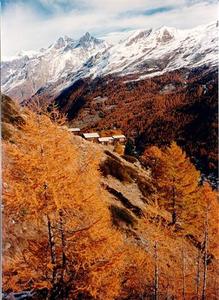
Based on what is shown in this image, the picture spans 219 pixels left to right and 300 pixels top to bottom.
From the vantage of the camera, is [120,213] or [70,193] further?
[120,213]

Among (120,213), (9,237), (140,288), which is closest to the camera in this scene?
(9,237)

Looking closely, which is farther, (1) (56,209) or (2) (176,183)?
(2) (176,183)

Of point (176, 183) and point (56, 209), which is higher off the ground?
point (56, 209)

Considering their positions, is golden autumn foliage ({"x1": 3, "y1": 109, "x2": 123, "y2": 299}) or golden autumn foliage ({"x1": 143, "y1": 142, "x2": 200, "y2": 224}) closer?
golden autumn foliage ({"x1": 3, "y1": 109, "x2": 123, "y2": 299})

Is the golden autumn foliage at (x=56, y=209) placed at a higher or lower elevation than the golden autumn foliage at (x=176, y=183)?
higher

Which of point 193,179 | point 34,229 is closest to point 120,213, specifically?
point 193,179

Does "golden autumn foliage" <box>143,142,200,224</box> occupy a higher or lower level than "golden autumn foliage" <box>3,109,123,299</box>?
lower

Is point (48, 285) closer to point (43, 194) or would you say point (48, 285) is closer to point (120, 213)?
point (43, 194)

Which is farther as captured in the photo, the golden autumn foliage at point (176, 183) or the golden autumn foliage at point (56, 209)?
the golden autumn foliage at point (176, 183)
